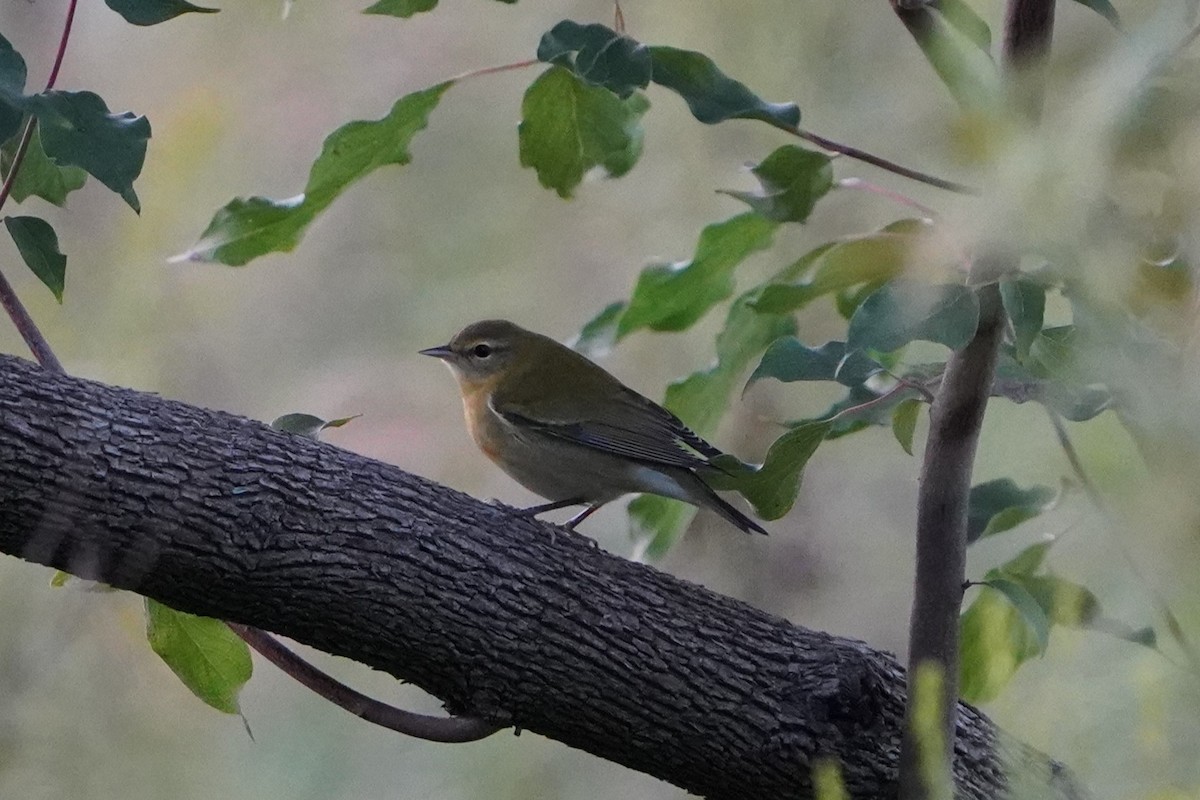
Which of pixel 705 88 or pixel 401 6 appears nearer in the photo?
pixel 705 88

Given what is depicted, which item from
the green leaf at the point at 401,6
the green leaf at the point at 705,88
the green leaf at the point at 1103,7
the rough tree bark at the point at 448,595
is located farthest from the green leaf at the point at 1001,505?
the green leaf at the point at 401,6

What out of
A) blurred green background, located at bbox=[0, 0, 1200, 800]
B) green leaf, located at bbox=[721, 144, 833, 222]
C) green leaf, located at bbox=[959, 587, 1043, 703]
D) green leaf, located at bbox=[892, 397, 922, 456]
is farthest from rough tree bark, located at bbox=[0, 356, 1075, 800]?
blurred green background, located at bbox=[0, 0, 1200, 800]

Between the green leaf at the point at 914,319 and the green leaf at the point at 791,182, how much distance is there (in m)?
0.56

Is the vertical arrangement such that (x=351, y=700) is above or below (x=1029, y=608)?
below

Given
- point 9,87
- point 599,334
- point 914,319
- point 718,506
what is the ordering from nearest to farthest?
point 914,319 → point 9,87 → point 599,334 → point 718,506

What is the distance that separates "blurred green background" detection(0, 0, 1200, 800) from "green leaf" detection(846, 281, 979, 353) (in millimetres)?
2355

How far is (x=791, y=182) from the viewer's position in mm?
1817

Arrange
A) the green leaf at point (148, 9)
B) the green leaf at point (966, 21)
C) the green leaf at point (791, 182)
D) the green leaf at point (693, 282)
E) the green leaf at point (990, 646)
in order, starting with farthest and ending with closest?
the green leaf at point (693, 282) < the green leaf at point (990, 646) < the green leaf at point (791, 182) < the green leaf at point (148, 9) < the green leaf at point (966, 21)

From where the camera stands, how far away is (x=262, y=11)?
484cm

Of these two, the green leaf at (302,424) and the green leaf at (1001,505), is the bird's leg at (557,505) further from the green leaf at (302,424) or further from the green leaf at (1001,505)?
the green leaf at (1001,505)

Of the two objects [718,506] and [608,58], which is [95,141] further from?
[718,506]

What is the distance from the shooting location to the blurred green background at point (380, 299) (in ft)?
13.5

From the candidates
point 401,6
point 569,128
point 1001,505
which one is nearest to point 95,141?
point 401,6

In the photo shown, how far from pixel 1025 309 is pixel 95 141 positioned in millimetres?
1058
